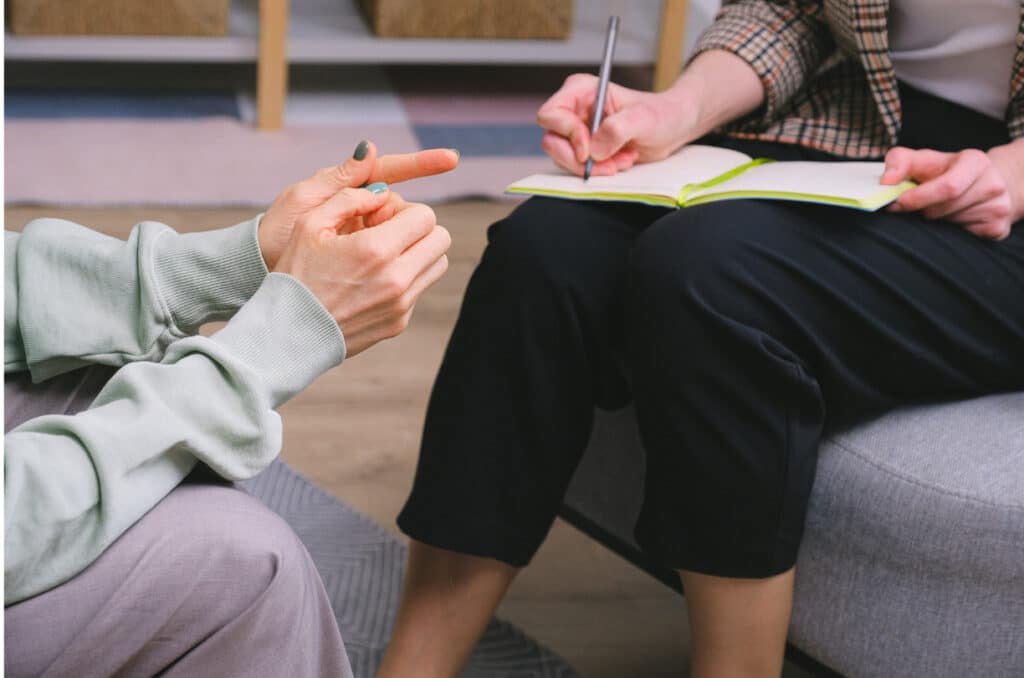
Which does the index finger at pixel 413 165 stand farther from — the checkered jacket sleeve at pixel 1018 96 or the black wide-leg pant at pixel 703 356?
the checkered jacket sleeve at pixel 1018 96

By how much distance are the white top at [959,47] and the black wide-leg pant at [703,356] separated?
17cm

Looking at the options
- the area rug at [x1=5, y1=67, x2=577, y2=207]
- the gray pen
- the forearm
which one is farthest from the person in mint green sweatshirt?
the area rug at [x1=5, y1=67, x2=577, y2=207]

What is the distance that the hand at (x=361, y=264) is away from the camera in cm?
70

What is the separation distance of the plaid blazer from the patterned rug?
1005 millimetres

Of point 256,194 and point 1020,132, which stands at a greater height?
point 1020,132

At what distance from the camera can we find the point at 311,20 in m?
2.53

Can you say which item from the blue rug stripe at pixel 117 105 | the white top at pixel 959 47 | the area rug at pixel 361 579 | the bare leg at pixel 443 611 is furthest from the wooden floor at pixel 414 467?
the white top at pixel 959 47

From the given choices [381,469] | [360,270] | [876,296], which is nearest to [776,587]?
[876,296]

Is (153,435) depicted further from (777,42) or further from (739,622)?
(777,42)

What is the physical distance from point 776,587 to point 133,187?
1.46m

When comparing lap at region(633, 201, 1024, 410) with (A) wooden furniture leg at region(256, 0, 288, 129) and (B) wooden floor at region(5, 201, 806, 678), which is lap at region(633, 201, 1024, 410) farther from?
(A) wooden furniture leg at region(256, 0, 288, 129)

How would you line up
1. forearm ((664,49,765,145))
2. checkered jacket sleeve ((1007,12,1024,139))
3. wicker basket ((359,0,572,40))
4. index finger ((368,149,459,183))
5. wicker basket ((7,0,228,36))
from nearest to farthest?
1. index finger ((368,149,459,183))
2. checkered jacket sleeve ((1007,12,1024,139))
3. forearm ((664,49,765,145))
4. wicker basket ((7,0,228,36))
5. wicker basket ((359,0,572,40))

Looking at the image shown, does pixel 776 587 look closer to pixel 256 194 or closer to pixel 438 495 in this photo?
pixel 438 495

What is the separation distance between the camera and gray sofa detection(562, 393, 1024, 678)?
86 cm
